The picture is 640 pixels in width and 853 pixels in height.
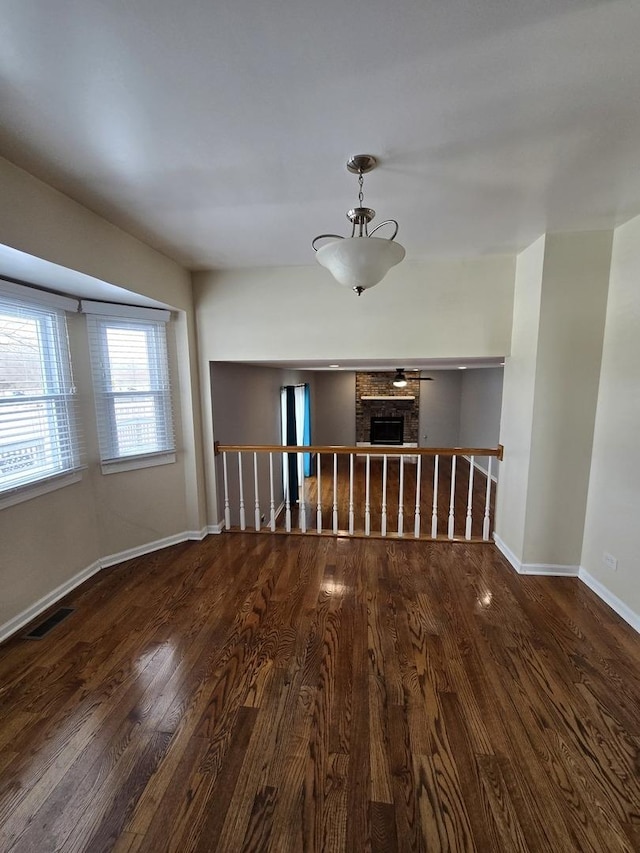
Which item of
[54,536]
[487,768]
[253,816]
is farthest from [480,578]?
[54,536]

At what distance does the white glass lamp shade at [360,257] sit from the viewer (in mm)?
1353

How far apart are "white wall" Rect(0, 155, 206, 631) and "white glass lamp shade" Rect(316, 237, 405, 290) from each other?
148 centimetres

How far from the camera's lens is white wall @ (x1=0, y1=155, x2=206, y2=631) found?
5.76 feet

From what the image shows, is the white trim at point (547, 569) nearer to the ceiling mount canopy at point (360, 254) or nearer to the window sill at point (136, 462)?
the ceiling mount canopy at point (360, 254)

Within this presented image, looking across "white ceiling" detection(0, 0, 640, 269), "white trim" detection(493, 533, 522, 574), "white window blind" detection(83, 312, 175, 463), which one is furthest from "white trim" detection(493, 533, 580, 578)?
"white window blind" detection(83, 312, 175, 463)

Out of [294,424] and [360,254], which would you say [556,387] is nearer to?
[360,254]

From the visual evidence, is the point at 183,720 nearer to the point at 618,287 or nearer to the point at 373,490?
the point at 618,287

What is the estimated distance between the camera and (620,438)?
7.15ft

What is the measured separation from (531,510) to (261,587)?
2058 millimetres

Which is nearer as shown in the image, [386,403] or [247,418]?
[247,418]

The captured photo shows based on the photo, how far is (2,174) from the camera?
155 cm

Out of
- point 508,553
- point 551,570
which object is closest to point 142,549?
point 508,553

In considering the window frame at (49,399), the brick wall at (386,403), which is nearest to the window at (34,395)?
the window frame at (49,399)

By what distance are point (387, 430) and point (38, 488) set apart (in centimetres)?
760
